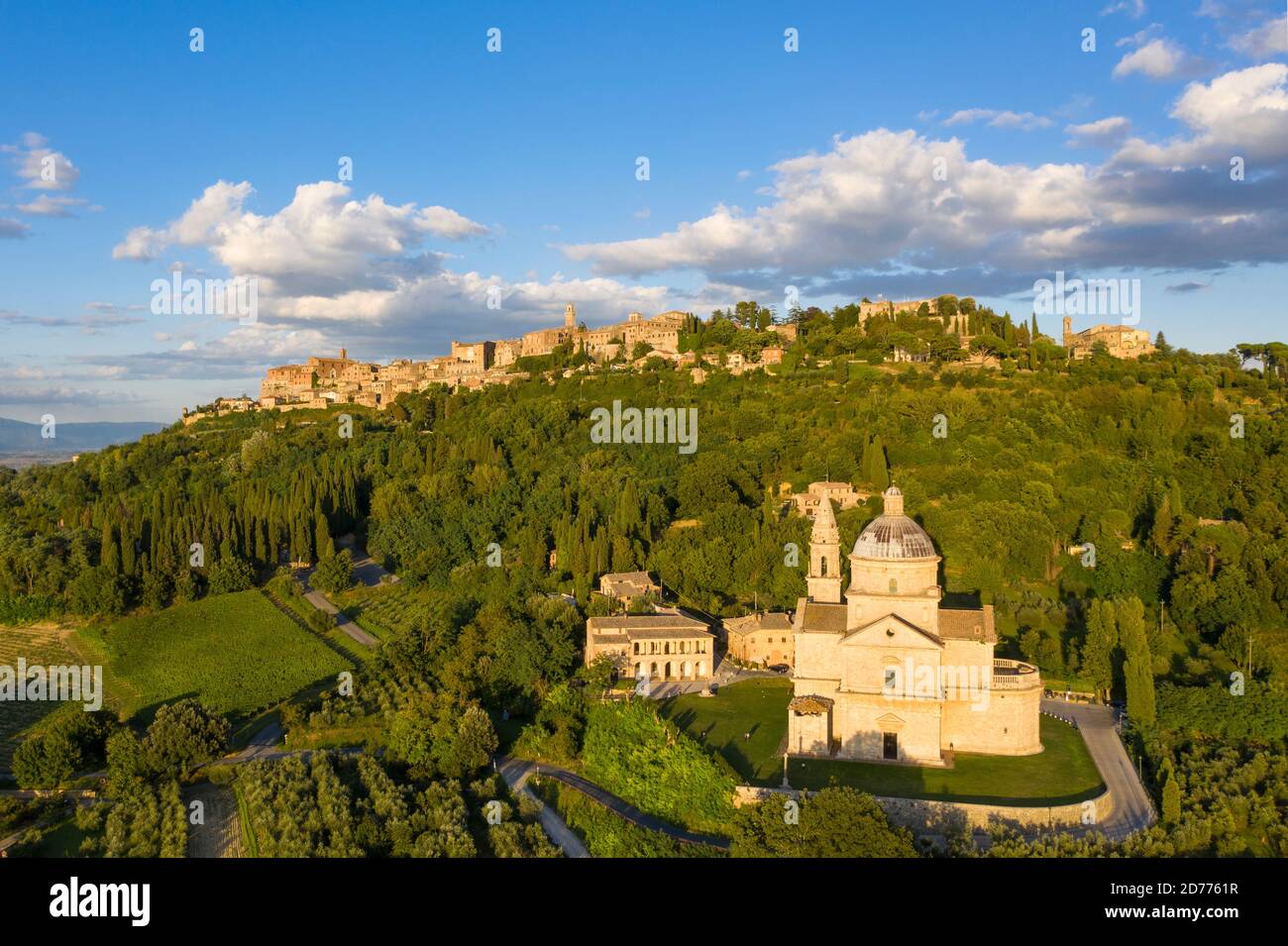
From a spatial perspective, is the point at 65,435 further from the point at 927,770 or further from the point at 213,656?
the point at 927,770

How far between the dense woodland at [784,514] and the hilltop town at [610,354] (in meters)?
1.94

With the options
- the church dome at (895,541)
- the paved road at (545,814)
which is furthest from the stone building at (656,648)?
the church dome at (895,541)

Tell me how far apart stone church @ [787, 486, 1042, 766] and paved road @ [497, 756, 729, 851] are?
4.71 m

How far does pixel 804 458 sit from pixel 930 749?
97.9 ft

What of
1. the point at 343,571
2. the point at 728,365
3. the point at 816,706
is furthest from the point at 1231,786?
the point at 728,365

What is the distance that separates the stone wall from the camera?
21625 millimetres

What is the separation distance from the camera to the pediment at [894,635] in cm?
2545

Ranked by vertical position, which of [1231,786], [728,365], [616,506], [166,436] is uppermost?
[728,365]

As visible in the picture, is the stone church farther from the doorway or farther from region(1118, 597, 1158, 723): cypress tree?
region(1118, 597, 1158, 723): cypress tree

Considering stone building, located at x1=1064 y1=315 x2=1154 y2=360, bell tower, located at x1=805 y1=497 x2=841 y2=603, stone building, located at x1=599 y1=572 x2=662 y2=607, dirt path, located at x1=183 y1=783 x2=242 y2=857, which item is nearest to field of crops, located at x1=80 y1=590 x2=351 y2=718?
dirt path, located at x1=183 y1=783 x2=242 y2=857

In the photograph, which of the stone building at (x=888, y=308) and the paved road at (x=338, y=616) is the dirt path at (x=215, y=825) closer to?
the paved road at (x=338, y=616)

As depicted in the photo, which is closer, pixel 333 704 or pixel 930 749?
pixel 930 749

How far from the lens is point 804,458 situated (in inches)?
2122
